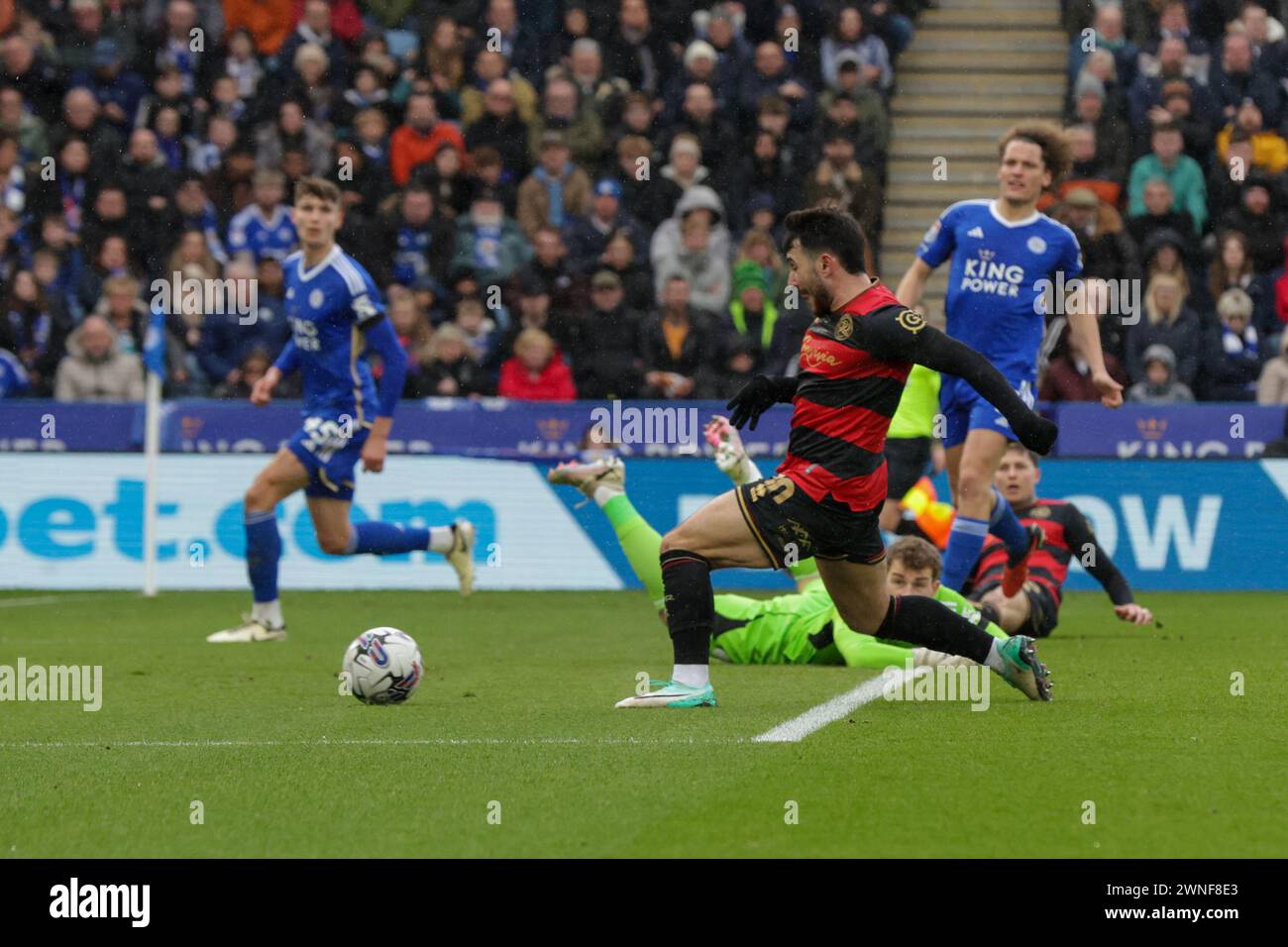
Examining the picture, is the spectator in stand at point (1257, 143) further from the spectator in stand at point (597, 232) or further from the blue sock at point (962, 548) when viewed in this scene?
the blue sock at point (962, 548)

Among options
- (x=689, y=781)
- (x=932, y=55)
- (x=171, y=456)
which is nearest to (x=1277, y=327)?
(x=932, y=55)

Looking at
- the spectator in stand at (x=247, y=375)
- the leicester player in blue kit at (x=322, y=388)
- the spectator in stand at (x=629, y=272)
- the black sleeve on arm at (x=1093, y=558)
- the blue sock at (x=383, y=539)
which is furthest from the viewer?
the spectator in stand at (x=629, y=272)

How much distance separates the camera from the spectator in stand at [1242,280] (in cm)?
1794

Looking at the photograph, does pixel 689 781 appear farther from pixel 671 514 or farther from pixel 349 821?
pixel 671 514

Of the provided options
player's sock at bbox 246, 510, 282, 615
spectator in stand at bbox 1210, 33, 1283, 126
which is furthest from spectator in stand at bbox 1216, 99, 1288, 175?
player's sock at bbox 246, 510, 282, 615

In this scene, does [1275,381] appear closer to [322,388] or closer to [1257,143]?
[1257,143]

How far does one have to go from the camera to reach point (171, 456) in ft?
52.7

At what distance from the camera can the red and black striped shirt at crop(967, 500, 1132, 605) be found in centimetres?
1132

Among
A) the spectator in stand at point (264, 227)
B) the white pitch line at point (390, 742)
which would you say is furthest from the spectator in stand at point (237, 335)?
the white pitch line at point (390, 742)

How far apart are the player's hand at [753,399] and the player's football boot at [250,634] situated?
490 cm

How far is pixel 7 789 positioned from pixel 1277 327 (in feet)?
46.4

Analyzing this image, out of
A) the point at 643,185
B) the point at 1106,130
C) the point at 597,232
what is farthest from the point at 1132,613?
the point at 643,185

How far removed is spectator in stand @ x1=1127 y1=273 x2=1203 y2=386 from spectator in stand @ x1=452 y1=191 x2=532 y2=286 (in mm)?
5341

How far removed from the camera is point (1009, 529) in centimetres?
1075
